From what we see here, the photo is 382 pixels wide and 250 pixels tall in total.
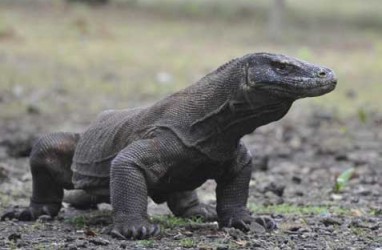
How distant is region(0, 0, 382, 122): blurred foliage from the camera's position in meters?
14.2

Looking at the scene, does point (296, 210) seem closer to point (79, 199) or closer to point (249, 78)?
point (79, 199)

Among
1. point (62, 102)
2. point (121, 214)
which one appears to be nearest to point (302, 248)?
point (121, 214)

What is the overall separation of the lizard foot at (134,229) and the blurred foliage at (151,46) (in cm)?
689

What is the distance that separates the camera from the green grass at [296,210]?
642cm

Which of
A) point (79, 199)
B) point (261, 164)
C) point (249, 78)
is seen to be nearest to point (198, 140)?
point (249, 78)

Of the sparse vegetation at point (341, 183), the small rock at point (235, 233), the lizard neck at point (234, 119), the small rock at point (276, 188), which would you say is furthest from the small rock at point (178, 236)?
the sparse vegetation at point (341, 183)

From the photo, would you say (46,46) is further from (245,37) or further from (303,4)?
(303,4)

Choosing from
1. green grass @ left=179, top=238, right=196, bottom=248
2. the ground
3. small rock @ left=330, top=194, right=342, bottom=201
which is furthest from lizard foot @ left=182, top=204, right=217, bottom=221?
small rock @ left=330, top=194, right=342, bottom=201

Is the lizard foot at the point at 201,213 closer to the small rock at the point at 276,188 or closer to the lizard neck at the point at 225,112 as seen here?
the lizard neck at the point at 225,112

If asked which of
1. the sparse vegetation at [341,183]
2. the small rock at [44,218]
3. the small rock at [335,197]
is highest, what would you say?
the sparse vegetation at [341,183]

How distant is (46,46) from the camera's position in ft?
61.1

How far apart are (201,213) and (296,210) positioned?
77 cm

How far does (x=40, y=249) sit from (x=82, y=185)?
979mm

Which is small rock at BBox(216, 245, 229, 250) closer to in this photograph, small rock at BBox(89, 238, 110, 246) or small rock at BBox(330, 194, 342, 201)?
small rock at BBox(89, 238, 110, 246)
